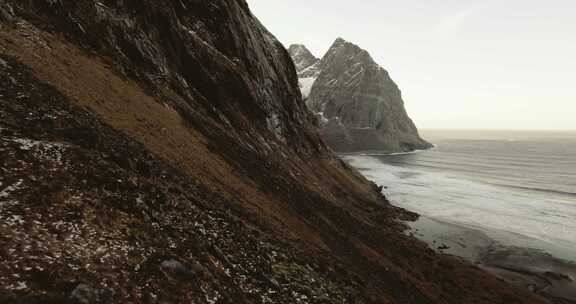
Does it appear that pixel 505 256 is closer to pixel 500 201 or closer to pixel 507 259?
pixel 507 259

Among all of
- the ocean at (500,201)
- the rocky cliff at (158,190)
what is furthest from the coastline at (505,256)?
the rocky cliff at (158,190)

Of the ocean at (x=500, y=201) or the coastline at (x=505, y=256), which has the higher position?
the ocean at (x=500, y=201)

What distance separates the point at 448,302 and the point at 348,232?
28.4 feet

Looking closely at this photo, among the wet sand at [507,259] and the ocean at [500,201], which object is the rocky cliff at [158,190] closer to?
the wet sand at [507,259]

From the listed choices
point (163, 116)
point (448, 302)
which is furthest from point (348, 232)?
point (163, 116)

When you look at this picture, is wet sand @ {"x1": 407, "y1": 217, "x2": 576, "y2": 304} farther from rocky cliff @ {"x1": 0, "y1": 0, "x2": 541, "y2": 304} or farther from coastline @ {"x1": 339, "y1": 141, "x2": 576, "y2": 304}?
rocky cliff @ {"x1": 0, "y1": 0, "x2": 541, "y2": 304}

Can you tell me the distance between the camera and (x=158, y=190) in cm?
1438

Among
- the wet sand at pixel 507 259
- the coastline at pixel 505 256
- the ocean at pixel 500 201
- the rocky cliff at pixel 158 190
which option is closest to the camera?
the rocky cliff at pixel 158 190

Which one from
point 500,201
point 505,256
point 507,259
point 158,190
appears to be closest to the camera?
point 158,190

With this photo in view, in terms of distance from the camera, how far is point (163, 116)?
25859 millimetres

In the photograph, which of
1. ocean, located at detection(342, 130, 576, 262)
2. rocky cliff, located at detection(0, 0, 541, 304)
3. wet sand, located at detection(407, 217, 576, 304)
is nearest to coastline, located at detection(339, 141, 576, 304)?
wet sand, located at detection(407, 217, 576, 304)

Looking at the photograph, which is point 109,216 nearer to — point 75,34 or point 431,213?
point 75,34

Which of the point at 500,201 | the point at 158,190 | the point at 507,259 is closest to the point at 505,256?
the point at 507,259

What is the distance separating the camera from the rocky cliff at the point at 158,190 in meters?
9.59
